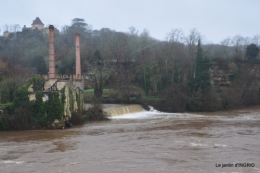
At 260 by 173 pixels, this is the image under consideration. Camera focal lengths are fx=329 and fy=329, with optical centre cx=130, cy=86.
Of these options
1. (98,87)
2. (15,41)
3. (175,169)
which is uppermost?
(15,41)

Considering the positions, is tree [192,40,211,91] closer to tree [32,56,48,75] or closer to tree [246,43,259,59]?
tree [246,43,259,59]

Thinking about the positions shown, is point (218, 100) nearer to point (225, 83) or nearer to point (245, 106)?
point (245, 106)

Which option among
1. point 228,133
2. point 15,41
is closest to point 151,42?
point 15,41

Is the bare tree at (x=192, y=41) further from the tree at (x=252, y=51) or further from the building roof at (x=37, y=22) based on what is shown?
the building roof at (x=37, y=22)

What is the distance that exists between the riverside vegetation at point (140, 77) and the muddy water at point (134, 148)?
2.72 m

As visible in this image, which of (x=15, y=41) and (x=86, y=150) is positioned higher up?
(x=15, y=41)

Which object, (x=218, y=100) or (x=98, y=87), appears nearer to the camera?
(x=218, y=100)

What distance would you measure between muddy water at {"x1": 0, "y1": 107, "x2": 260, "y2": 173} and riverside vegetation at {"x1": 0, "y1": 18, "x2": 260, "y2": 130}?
8.93 ft

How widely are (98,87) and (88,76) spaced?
15.5ft

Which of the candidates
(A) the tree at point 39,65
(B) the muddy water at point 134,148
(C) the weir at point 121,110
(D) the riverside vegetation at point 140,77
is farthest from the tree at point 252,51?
(A) the tree at point 39,65

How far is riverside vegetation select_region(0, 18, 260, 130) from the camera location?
27.4 m

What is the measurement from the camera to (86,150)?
19344mm

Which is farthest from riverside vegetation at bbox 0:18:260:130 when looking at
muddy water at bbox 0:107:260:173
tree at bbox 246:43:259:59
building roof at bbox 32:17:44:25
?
building roof at bbox 32:17:44:25

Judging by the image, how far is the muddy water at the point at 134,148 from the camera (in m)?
15.9
